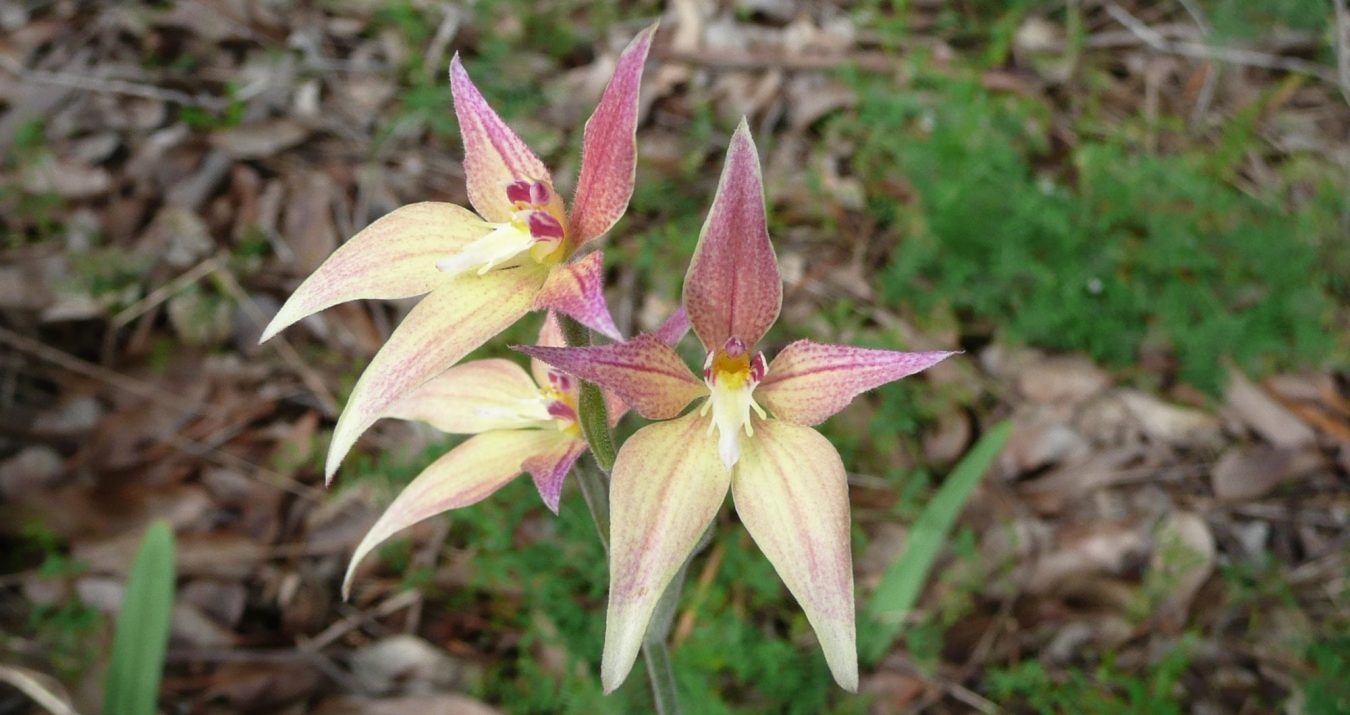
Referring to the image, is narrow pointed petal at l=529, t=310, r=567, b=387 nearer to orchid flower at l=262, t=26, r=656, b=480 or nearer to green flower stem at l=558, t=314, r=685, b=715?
green flower stem at l=558, t=314, r=685, b=715

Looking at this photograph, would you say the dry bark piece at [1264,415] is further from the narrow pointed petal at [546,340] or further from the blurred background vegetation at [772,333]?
the narrow pointed petal at [546,340]

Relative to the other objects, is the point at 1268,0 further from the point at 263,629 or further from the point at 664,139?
the point at 263,629

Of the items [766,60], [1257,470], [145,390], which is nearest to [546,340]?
[145,390]

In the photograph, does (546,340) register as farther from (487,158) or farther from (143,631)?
(143,631)

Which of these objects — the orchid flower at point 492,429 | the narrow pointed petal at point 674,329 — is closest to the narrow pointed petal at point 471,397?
the orchid flower at point 492,429

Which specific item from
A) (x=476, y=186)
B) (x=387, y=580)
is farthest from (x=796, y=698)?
(x=476, y=186)

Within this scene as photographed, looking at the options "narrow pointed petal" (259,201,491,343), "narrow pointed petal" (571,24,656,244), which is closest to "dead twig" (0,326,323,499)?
"narrow pointed petal" (259,201,491,343)

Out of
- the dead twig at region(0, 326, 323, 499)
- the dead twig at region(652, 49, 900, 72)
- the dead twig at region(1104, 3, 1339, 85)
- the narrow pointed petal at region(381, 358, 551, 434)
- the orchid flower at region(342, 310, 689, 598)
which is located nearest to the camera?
the orchid flower at region(342, 310, 689, 598)
